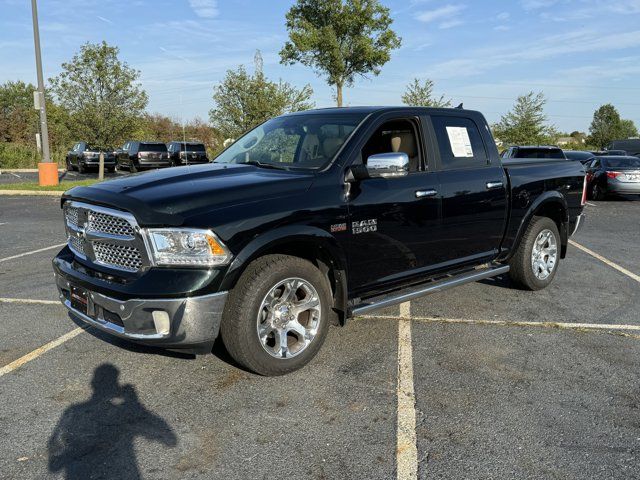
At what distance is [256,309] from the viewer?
353 centimetres

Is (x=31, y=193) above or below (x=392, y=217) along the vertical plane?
below

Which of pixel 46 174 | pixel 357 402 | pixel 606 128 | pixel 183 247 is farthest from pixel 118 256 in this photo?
pixel 606 128

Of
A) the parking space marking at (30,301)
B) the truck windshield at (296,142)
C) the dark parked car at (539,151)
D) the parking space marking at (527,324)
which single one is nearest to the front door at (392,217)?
the truck windshield at (296,142)

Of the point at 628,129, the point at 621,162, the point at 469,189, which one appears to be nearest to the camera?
the point at 469,189

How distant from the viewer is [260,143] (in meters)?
4.93

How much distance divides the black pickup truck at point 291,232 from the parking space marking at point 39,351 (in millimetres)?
615

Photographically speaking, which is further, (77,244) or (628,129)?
(628,129)

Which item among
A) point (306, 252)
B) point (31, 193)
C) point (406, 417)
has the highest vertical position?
point (306, 252)

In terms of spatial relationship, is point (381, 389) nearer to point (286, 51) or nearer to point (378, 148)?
point (378, 148)

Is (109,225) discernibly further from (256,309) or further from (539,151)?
(539,151)

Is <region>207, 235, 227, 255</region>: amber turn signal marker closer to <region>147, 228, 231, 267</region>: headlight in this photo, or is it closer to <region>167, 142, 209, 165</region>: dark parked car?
<region>147, 228, 231, 267</region>: headlight

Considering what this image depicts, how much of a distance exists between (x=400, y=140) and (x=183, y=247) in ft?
7.70

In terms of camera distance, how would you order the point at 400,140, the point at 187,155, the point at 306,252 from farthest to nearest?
the point at 187,155, the point at 400,140, the point at 306,252

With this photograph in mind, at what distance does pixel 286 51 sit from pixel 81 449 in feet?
76.1
